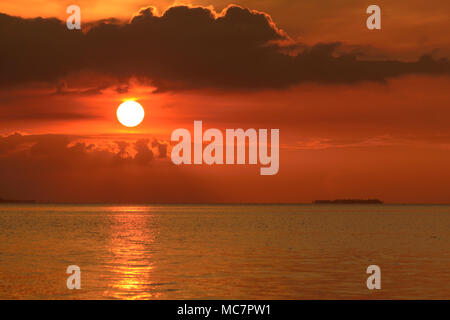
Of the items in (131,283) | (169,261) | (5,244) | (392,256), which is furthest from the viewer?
(5,244)

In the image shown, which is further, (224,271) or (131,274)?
(224,271)

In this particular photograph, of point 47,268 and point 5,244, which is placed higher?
point 5,244

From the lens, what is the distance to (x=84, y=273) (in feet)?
166

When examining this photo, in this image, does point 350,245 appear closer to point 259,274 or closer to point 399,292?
point 259,274

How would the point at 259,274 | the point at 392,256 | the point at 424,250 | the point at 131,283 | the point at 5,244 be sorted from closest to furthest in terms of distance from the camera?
the point at 131,283 → the point at 259,274 → the point at 392,256 → the point at 424,250 → the point at 5,244

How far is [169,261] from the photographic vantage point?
2418 inches

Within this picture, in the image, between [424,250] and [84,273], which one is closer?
[84,273]

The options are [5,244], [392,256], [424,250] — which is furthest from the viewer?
[5,244]

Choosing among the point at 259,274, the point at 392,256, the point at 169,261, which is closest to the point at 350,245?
the point at 392,256

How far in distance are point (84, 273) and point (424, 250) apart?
4564cm

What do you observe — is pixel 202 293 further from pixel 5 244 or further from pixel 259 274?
pixel 5 244
